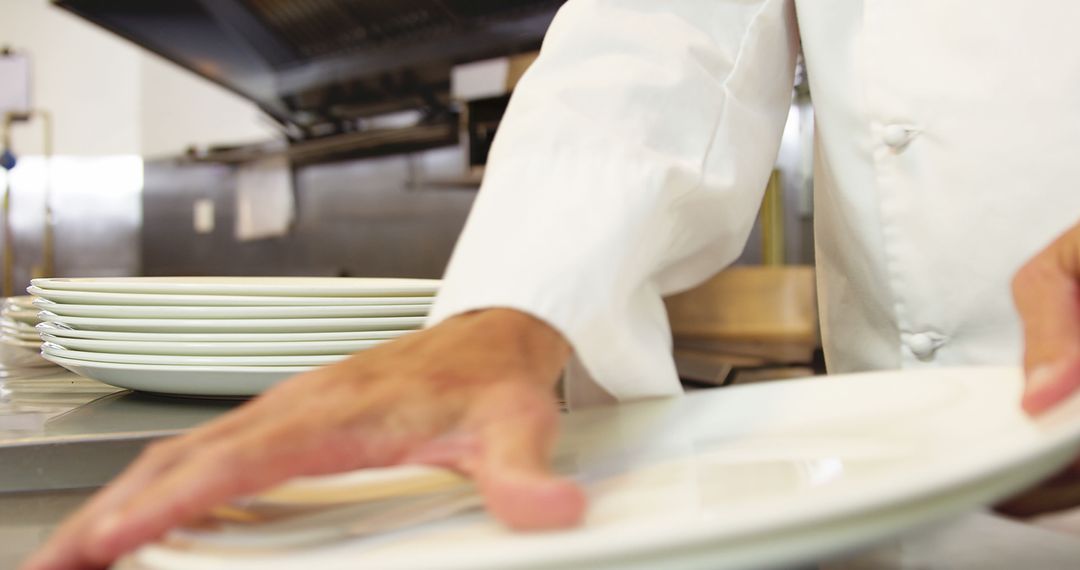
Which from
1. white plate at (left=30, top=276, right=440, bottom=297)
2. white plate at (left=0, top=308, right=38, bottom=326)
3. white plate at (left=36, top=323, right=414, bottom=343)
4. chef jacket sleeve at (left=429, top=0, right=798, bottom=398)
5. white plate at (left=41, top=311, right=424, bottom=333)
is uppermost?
chef jacket sleeve at (left=429, top=0, right=798, bottom=398)

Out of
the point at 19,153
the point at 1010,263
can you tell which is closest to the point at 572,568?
the point at 1010,263

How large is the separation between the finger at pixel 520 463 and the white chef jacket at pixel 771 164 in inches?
2.9

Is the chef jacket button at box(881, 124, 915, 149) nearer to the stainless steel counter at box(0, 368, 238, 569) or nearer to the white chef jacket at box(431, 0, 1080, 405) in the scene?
the white chef jacket at box(431, 0, 1080, 405)

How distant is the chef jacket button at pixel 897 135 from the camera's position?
1.90 ft

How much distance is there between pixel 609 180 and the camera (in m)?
0.40

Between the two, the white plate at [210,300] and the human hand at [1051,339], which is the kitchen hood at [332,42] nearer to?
the white plate at [210,300]

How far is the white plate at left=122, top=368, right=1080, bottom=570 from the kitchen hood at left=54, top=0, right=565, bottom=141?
2.39 meters

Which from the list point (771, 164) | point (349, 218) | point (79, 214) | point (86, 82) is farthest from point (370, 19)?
point (79, 214)

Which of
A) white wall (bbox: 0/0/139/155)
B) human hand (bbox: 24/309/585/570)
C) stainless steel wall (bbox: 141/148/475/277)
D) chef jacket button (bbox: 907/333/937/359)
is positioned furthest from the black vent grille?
human hand (bbox: 24/309/585/570)

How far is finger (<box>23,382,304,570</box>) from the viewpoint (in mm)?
218

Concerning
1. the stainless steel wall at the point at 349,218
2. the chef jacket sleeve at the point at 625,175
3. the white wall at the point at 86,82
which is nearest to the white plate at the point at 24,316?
the chef jacket sleeve at the point at 625,175

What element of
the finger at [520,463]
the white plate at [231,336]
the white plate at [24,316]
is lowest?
the white plate at [24,316]

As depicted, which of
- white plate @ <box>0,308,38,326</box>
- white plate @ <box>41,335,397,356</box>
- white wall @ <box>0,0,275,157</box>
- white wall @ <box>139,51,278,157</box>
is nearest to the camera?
white plate @ <box>41,335,397,356</box>

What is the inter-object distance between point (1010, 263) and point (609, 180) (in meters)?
0.32
